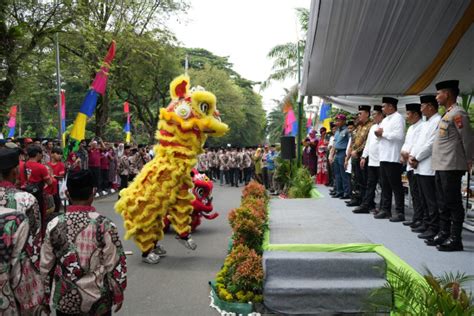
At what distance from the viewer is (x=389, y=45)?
6.43m

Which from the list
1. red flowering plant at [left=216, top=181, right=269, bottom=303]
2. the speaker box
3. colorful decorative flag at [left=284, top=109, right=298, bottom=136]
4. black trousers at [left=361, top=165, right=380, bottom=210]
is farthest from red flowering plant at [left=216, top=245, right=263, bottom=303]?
colorful decorative flag at [left=284, top=109, right=298, bottom=136]

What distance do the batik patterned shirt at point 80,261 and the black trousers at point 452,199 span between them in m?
3.53

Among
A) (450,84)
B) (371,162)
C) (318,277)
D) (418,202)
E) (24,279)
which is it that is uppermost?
(450,84)

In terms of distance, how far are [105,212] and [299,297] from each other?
9028mm

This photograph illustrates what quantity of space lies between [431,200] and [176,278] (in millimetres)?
3338

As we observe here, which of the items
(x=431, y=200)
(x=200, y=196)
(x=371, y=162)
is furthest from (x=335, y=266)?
(x=200, y=196)

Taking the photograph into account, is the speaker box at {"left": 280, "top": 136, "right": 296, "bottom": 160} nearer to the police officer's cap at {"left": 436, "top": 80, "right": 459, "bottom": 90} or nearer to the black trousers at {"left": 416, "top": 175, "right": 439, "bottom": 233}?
the black trousers at {"left": 416, "top": 175, "right": 439, "bottom": 233}

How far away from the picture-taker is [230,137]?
163 feet

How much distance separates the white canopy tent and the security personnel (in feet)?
2.70

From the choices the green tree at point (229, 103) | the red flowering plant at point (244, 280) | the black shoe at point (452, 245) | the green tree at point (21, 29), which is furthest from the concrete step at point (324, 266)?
the green tree at point (229, 103)

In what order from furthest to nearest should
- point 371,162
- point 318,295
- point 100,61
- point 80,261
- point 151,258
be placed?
1. point 100,61
2. point 371,162
3. point 151,258
4. point 318,295
5. point 80,261

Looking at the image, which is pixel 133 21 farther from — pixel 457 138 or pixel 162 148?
pixel 457 138

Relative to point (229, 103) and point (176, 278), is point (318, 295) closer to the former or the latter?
point (176, 278)

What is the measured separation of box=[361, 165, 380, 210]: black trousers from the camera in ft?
25.0
